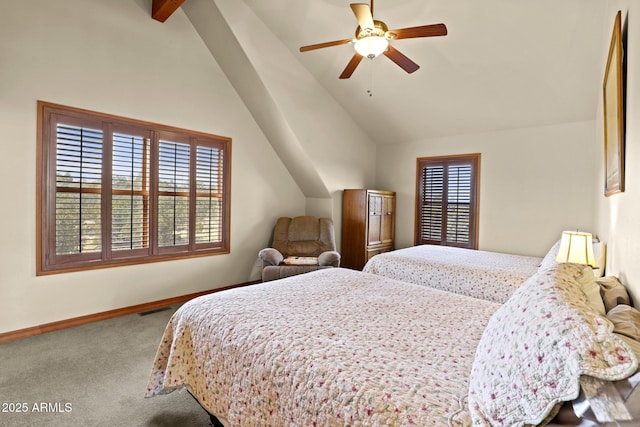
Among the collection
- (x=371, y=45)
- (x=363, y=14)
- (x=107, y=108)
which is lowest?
(x=107, y=108)

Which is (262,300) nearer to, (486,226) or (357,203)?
(357,203)

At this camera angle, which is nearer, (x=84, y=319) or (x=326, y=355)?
(x=326, y=355)

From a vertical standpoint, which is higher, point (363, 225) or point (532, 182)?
point (532, 182)

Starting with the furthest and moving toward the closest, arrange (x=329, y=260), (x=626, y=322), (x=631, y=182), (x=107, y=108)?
1. (x=329, y=260)
2. (x=107, y=108)
3. (x=631, y=182)
4. (x=626, y=322)

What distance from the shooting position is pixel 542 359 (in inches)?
31.6

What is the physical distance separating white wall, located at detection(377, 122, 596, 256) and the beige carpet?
168 inches

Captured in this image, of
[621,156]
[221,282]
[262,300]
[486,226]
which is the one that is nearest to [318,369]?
[262,300]

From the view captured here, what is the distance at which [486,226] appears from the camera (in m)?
4.68

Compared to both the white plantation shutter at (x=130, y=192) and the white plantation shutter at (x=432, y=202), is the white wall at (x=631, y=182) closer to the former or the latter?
the white plantation shutter at (x=432, y=202)

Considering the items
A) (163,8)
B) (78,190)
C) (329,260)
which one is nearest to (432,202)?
(329,260)

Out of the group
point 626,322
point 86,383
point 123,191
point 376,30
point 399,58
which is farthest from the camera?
point 123,191

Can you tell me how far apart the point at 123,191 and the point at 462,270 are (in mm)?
3621

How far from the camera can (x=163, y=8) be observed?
3.46m

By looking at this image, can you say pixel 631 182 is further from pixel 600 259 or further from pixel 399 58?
pixel 399 58
